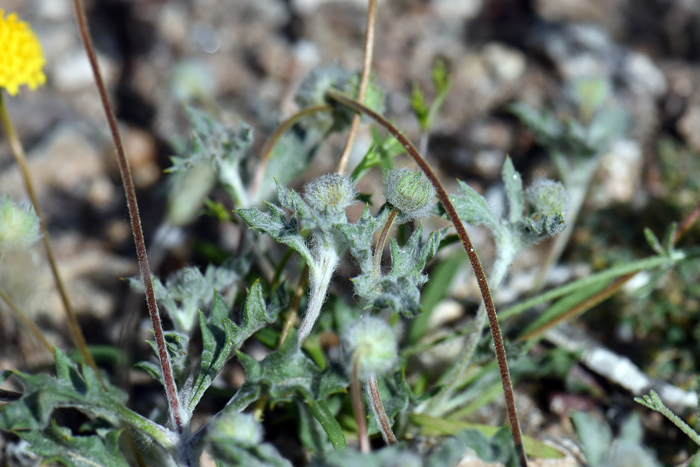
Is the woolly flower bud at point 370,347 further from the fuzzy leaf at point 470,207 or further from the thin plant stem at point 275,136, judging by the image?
the thin plant stem at point 275,136

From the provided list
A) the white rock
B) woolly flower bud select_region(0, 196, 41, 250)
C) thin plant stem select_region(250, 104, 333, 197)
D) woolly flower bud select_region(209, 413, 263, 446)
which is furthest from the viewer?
the white rock

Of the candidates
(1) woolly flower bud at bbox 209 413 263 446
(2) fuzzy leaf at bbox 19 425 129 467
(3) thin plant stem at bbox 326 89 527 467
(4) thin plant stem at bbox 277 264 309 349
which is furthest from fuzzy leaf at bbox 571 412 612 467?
(2) fuzzy leaf at bbox 19 425 129 467

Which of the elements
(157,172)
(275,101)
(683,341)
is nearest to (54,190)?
(157,172)

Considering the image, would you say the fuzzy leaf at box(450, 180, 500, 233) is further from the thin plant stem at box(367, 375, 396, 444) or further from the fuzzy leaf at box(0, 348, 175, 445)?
the fuzzy leaf at box(0, 348, 175, 445)

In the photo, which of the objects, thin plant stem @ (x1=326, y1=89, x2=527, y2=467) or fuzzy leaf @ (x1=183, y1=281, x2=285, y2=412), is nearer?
thin plant stem @ (x1=326, y1=89, x2=527, y2=467)

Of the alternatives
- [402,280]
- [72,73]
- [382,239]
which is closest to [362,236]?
[382,239]

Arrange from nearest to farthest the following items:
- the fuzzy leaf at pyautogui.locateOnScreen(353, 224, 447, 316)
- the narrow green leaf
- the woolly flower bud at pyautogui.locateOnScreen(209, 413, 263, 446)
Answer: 1. the woolly flower bud at pyautogui.locateOnScreen(209, 413, 263, 446)
2. the fuzzy leaf at pyautogui.locateOnScreen(353, 224, 447, 316)
3. the narrow green leaf

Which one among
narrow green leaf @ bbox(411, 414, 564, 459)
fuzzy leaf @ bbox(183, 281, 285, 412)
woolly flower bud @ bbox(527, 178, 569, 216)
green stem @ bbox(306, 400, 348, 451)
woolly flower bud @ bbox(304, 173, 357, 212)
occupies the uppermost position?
woolly flower bud @ bbox(304, 173, 357, 212)
